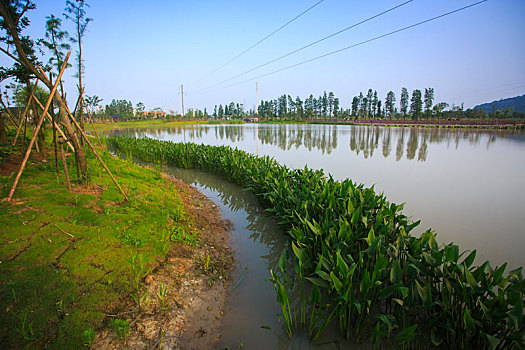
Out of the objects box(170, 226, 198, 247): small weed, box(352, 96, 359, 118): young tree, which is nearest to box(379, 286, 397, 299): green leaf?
box(170, 226, 198, 247): small weed

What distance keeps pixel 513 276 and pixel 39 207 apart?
572 centimetres

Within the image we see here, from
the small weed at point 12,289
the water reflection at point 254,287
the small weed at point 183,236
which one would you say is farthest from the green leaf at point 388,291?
the small weed at point 12,289

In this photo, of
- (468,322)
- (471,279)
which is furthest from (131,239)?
(471,279)

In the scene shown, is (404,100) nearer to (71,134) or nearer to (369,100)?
(369,100)

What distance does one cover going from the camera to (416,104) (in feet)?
183

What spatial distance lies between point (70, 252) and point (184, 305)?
1526 millimetres

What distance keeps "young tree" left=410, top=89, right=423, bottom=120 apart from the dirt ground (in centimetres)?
6677

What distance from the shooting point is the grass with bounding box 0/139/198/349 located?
1896mm

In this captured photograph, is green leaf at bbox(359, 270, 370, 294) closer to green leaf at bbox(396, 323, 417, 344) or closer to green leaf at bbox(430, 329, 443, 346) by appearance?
green leaf at bbox(396, 323, 417, 344)

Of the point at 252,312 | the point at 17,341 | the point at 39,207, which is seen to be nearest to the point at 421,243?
the point at 252,312

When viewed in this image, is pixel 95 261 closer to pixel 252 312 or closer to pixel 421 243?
pixel 252 312

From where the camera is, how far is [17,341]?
172 centimetres

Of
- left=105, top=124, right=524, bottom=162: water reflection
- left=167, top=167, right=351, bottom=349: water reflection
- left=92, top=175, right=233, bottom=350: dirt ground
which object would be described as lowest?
left=167, top=167, right=351, bottom=349: water reflection

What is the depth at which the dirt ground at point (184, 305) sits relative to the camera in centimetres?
204
